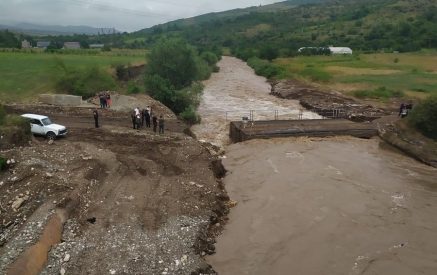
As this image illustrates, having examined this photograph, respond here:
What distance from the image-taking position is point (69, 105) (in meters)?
37.8

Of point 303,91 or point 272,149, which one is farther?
point 303,91

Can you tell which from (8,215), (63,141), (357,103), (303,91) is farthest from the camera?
(303,91)

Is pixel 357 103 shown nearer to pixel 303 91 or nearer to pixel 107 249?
pixel 303 91

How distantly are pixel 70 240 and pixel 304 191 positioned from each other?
1231cm

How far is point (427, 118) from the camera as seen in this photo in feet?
103

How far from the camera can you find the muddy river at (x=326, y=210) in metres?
16.4

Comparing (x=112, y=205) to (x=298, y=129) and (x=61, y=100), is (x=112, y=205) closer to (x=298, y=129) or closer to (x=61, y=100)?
(x=298, y=129)

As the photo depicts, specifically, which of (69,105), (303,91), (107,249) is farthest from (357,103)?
(107,249)

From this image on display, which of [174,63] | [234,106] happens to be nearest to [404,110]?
[234,106]

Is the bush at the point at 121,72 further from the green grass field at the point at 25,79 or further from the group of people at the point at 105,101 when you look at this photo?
the group of people at the point at 105,101

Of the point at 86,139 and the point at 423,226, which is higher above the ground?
the point at 86,139

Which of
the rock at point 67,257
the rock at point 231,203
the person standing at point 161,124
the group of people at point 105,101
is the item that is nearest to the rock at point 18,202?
the rock at point 67,257

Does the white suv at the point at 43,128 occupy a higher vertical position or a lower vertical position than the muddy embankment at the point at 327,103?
higher

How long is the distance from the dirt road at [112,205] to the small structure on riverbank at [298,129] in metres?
6.41
